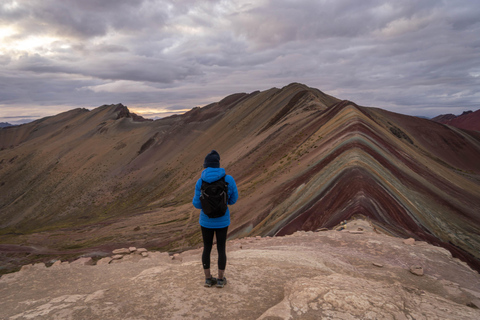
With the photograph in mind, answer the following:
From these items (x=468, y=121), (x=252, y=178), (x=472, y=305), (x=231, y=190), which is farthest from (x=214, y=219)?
(x=468, y=121)

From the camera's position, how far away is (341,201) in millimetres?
11898

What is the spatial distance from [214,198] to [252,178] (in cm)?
2126

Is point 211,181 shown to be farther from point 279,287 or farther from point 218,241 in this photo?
point 279,287

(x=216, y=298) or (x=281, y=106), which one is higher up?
(x=281, y=106)

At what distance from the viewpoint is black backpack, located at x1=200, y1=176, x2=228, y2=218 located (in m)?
4.32

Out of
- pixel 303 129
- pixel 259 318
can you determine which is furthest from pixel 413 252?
pixel 303 129

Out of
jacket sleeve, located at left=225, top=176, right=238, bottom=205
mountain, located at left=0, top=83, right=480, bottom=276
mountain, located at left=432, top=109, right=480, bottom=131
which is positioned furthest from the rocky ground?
mountain, located at left=432, top=109, right=480, bottom=131

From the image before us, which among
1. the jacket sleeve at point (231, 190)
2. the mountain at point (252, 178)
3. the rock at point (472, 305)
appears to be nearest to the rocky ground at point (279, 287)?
the rock at point (472, 305)

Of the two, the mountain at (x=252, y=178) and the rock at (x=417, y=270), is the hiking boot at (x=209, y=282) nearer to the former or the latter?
the rock at (x=417, y=270)

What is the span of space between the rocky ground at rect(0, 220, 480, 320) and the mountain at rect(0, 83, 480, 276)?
10.5 ft

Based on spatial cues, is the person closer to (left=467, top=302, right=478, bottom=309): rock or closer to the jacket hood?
the jacket hood

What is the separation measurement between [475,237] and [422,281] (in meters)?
9.19

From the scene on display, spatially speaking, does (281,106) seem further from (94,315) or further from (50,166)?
(50,166)

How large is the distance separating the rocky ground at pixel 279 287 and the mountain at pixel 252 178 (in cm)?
319
